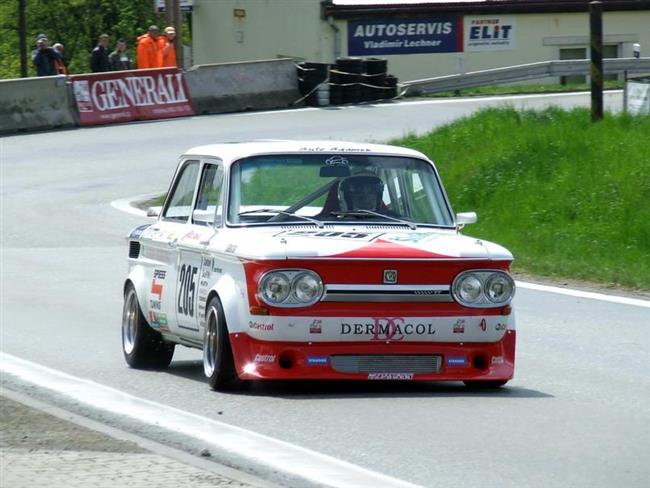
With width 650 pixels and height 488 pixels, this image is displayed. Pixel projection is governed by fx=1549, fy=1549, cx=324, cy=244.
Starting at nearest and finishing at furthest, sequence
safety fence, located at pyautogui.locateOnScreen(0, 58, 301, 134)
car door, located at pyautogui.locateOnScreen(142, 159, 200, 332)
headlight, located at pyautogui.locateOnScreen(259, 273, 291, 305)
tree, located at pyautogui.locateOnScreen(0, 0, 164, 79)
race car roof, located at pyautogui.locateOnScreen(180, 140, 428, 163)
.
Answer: headlight, located at pyautogui.locateOnScreen(259, 273, 291, 305), race car roof, located at pyautogui.locateOnScreen(180, 140, 428, 163), car door, located at pyautogui.locateOnScreen(142, 159, 200, 332), safety fence, located at pyautogui.locateOnScreen(0, 58, 301, 134), tree, located at pyautogui.locateOnScreen(0, 0, 164, 79)

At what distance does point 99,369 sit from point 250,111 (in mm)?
25601

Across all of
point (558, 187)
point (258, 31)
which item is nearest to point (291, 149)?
point (558, 187)

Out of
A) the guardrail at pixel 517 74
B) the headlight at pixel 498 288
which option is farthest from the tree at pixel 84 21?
the headlight at pixel 498 288

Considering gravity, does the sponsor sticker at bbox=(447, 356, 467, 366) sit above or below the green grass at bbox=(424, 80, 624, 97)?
below

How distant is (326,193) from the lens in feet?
32.5

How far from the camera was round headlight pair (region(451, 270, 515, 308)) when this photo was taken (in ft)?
29.6

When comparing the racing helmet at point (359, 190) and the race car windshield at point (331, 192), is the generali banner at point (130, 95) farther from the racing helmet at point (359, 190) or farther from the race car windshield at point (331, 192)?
the racing helmet at point (359, 190)

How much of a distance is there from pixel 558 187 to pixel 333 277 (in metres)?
11.4

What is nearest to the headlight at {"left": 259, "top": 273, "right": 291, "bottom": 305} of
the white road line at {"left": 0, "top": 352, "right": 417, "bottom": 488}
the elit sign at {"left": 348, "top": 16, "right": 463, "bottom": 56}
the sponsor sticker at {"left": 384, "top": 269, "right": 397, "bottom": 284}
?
the sponsor sticker at {"left": 384, "top": 269, "right": 397, "bottom": 284}

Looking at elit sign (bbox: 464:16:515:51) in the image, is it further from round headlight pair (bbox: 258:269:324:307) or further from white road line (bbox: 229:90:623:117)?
round headlight pair (bbox: 258:269:324:307)

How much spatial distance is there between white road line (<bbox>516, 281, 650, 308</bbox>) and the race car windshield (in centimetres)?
448

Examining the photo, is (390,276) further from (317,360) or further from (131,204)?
(131,204)

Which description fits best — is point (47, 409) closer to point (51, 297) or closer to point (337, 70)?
point (51, 297)

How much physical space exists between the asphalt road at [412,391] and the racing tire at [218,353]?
0.10m
